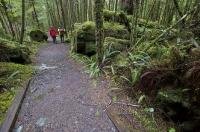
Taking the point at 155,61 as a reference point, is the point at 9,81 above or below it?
below

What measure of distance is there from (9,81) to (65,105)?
2.32 m

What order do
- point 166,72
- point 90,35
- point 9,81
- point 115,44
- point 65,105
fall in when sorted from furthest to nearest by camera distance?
point 90,35, point 115,44, point 9,81, point 65,105, point 166,72

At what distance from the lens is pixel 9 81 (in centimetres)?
813

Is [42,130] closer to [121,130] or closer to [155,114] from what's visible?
[121,130]

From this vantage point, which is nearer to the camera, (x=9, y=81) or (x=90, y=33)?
(x=9, y=81)

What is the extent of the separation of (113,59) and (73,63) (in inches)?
96.0

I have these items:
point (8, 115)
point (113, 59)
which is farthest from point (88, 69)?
point (8, 115)

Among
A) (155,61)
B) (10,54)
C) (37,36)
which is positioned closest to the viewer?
(155,61)

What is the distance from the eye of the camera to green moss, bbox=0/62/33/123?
658 cm

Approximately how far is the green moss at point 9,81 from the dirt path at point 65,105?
0.35 metres

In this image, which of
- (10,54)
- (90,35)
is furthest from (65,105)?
(90,35)

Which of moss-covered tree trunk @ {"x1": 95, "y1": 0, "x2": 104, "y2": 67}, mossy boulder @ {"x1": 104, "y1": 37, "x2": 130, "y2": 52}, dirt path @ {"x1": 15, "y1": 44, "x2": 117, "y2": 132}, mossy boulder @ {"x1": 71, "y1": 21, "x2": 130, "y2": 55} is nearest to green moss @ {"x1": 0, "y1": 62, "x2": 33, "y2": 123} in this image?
dirt path @ {"x1": 15, "y1": 44, "x2": 117, "y2": 132}

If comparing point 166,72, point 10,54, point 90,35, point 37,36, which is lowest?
point 37,36

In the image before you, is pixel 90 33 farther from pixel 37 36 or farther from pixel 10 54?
pixel 37 36
